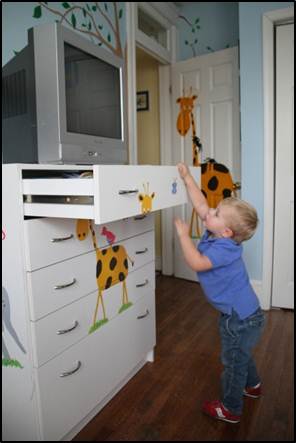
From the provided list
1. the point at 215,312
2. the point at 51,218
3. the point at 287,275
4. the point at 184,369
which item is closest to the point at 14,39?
the point at 51,218

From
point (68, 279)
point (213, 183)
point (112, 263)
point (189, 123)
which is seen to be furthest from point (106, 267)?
point (189, 123)

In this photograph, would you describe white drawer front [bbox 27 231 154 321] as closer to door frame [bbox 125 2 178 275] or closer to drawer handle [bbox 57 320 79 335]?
drawer handle [bbox 57 320 79 335]

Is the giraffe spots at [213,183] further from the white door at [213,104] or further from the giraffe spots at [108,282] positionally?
the giraffe spots at [108,282]

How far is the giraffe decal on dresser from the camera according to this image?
1337 millimetres

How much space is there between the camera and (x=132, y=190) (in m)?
1.11

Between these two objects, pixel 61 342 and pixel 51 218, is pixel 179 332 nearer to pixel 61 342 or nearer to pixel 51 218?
pixel 61 342

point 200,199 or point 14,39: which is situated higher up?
point 14,39

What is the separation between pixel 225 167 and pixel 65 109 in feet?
6.33

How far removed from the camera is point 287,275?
8.54 ft

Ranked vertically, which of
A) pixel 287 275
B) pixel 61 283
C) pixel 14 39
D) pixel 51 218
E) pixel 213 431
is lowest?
pixel 213 431

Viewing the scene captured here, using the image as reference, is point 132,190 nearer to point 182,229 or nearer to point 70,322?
point 182,229

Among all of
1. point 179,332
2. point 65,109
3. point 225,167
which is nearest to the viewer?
point 65,109

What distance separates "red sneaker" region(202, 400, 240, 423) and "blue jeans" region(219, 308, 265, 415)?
0.02 m

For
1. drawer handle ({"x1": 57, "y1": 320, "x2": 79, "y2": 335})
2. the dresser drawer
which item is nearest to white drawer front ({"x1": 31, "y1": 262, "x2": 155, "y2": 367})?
drawer handle ({"x1": 57, "y1": 320, "x2": 79, "y2": 335})
